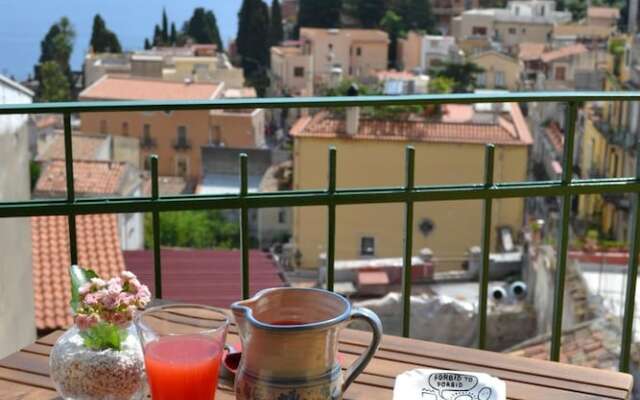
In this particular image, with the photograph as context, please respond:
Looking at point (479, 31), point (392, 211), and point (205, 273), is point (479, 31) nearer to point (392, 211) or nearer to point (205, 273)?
point (392, 211)

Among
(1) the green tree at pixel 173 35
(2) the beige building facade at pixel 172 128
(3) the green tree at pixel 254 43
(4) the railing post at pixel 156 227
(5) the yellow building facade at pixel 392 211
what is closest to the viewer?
(4) the railing post at pixel 156 227

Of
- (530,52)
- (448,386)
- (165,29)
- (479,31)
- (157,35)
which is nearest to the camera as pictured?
(448,386)

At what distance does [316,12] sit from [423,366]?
215 ft

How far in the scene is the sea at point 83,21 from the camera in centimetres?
6100

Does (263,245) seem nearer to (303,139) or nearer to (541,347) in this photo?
(303,139)

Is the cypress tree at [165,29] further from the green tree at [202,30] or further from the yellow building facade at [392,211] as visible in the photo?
the yellow building facade at [392,211]

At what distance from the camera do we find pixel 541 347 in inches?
432

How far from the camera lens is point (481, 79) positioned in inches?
1770

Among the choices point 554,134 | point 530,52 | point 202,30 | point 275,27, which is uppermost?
point 275,27

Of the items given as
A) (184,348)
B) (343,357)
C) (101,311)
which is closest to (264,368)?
(184,348)

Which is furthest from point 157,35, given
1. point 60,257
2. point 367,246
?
point 60,257

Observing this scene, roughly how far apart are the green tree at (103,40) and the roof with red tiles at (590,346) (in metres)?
46.9

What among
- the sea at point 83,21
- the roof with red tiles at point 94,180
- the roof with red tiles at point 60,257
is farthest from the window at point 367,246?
the sea at point 83,21

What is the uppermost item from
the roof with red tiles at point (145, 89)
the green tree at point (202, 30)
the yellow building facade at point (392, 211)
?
the green tree at point (202, 30)
